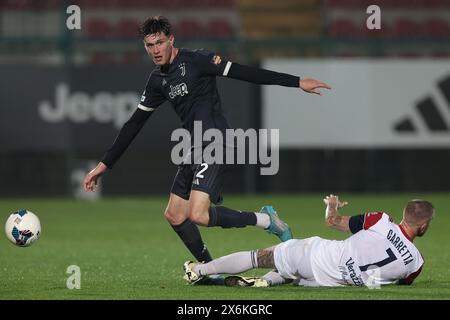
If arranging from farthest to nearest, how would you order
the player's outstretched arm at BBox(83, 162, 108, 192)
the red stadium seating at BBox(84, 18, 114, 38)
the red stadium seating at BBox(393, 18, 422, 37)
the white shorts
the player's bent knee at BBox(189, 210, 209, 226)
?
the red stadium seating at BBox(84, 18, 114, 38)
the red stadium seating at BBox(393, 18, 422, 37)
the player's outstretched arm at BBox(83, 162, 108, 192)
the player's bent knee at BBox(189, 210, 209, 226)
the white shorts

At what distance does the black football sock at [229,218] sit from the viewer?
8.45 meters

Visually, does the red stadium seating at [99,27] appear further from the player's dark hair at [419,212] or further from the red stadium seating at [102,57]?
the player's dark hair at [419,212]

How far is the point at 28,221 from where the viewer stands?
8680 millimetres

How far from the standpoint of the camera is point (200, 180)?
8.38 metres

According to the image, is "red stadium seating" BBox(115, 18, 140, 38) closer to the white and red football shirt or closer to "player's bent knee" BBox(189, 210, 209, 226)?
"player's bent knee" BBox(189, 210, 209, 226)

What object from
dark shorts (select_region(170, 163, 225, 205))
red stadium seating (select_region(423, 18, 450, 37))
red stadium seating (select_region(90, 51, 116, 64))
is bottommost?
dark shorts (select_region(170, 163, 225, 205))

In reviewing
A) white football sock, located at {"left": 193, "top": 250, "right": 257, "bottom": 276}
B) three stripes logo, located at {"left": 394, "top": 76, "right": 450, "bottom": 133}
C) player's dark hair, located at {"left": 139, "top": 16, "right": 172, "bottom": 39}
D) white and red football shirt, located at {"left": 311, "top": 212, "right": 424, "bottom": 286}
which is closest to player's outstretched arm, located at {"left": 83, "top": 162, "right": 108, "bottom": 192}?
player's dark hair, located at {"left": 139, "top": 16, "right": 172, "bottom": 39}

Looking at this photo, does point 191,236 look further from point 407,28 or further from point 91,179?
point 407,28

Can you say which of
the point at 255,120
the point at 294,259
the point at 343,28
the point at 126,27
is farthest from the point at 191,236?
the point at 126,27

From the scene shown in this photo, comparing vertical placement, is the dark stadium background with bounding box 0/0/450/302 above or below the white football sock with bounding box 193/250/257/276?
above

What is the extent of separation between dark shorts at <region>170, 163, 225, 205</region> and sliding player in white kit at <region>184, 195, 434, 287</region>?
24.7 inches

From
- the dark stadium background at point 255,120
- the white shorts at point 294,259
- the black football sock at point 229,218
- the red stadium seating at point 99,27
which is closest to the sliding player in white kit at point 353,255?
the white shorts at point 294,259

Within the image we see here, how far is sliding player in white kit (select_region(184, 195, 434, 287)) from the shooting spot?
25.0 feet

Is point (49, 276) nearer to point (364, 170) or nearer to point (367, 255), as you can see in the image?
point (367, 255)
